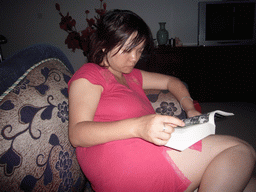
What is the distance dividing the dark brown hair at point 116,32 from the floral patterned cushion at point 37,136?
9.6 inches

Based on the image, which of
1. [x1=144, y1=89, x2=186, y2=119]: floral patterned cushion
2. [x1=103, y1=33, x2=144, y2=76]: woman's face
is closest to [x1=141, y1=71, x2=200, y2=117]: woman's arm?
[x1=144, y1=89, x2=186, y2=119]: floral patterned cushion

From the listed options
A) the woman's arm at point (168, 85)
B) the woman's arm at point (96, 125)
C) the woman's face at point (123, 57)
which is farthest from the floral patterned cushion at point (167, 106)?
the woman's arm at point (96, 125)

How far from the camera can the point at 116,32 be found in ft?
2.35

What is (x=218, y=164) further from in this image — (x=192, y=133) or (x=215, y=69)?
(x=215, y=69)

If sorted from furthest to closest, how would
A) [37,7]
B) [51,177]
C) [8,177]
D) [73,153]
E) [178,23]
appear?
[37,7]
[178,23]
[73,153]
[51,177]
[8,177]

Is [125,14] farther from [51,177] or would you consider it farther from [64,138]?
[51,177]

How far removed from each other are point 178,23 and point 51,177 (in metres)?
3.08

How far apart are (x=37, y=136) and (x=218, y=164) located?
62 centimetres

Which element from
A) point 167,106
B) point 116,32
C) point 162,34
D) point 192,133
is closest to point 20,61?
point 116,32

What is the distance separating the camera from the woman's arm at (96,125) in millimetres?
458

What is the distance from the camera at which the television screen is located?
233 centimetres

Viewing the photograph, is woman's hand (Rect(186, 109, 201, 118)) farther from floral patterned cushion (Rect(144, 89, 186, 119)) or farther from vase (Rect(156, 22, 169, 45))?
vase (Rect(156, 22, 169, 45))

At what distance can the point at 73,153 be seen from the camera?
2.14ft

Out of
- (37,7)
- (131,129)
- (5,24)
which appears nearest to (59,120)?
(131,129)
